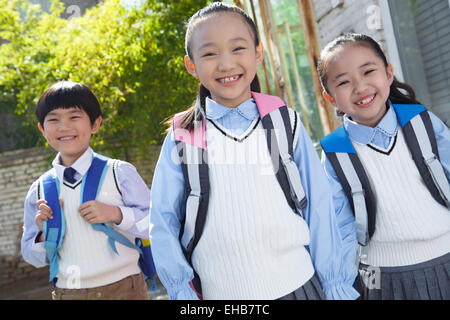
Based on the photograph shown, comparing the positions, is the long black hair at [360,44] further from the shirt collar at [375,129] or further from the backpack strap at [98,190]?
the backpack strap at [98,190]

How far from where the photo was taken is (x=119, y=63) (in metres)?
6.88

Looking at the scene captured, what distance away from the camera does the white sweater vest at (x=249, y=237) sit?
1.39 meters

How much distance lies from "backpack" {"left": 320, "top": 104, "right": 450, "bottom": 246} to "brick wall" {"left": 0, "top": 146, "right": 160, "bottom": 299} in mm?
6699

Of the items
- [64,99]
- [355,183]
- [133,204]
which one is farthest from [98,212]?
[355,183]

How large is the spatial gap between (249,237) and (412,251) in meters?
0.68

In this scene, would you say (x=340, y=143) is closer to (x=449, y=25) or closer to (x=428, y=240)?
(x=428, y=240)

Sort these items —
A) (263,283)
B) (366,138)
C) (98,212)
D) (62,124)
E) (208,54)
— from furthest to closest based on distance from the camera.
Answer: (62,124) < (98,212) < (366,138) < (208,54) < (263,283)

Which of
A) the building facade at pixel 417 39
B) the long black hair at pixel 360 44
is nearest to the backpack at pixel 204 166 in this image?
the long black hair at pixel 360 44

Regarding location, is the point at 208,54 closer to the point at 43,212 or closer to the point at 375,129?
the point at 375,129

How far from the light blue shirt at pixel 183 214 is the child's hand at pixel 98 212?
577mm
